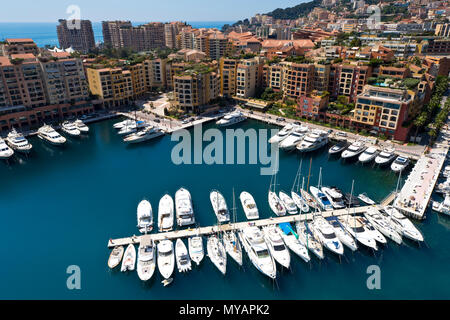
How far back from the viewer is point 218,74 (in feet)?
353

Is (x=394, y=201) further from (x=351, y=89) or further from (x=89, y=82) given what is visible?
(x=89, y=82)

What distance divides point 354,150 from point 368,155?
10.2ft

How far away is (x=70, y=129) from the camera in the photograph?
79062 millimetres

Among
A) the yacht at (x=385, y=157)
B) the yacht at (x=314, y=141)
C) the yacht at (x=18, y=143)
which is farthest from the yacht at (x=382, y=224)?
the yacht at (x=18, y=143)

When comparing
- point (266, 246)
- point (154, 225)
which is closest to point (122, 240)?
point (154, 225)

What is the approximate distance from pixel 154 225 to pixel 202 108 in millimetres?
55249

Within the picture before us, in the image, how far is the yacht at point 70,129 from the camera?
3066 inches

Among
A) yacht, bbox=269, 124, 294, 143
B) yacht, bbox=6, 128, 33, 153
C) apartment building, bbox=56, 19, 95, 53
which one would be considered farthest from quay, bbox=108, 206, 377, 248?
apartment building, bbox=56, 19, 95, 53

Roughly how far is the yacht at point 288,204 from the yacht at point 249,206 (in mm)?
4893

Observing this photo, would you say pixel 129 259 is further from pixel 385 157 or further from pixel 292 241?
pixel 385 157

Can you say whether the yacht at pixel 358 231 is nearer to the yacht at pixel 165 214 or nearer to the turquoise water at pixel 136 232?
the turquoise water at pixel 136 232

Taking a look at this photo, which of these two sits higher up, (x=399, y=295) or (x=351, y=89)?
(x=351, y=89)

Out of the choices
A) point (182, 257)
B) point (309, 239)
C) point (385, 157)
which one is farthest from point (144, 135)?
point (385, 157)

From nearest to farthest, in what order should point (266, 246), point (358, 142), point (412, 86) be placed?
1. point (266, 246)
2. point (358, 142)
3. point (412, 86)
